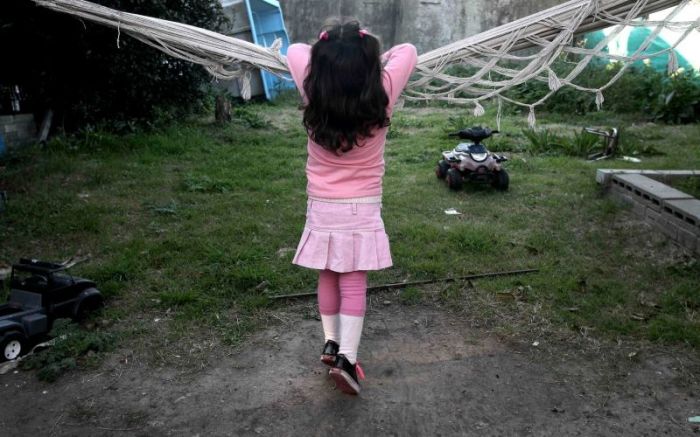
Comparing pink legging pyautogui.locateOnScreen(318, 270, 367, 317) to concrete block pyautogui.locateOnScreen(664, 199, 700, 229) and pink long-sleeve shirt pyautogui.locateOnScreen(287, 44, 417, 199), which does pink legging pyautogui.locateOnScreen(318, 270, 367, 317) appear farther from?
concrete block pyautogui.locateOnScreen(664, 199, 700, 229)

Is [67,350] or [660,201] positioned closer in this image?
[67,350]

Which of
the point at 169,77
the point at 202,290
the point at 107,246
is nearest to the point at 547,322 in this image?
the point at 202,290

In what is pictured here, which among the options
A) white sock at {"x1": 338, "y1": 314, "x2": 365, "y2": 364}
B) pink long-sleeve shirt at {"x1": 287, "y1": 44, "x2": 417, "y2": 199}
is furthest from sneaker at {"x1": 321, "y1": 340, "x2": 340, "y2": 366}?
pink long-sleeve shirt at {"x1": 287, "y1": 44, "x2": 417, "y2": 199}

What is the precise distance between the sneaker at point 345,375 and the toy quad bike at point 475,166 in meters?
3.23

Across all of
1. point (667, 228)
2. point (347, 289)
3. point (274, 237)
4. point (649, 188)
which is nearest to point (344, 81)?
point (347, 289)

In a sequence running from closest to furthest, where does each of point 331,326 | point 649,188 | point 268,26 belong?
point 331,326 → point 649,188 → point 268,26

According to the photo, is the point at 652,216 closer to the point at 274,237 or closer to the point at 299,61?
the point at 274,237

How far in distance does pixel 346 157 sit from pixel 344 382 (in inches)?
34.5

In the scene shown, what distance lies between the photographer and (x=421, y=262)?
398 cm

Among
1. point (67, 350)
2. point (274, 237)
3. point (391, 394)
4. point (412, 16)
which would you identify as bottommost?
point (391, 394)

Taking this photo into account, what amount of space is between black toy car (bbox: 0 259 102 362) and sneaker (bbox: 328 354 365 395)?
144cm

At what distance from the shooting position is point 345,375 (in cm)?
247

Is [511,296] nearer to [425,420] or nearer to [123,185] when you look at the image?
[425,420]

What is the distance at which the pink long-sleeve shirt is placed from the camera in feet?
8.14
